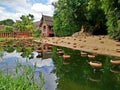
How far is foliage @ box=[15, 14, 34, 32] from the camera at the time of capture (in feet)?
189

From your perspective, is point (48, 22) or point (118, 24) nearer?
point (118, 24)

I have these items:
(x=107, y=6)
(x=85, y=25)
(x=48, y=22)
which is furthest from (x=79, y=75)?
(x=48, y=22)

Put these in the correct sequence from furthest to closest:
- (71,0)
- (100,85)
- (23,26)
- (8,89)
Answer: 1. (23,26)
2. (71,0)
3. (100,85)
4. (8,89)

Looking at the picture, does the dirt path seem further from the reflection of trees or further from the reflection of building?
the reflection of building

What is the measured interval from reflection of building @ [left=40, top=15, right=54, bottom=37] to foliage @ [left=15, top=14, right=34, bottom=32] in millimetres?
5675

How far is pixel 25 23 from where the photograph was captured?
195 ft

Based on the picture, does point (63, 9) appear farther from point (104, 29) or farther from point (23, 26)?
point (23, 26)

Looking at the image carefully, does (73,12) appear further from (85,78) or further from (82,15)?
(85,78)

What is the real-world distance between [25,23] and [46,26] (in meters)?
10.5

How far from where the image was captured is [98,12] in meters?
29.9

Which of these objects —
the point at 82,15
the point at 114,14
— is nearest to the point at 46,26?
the point at 82,15

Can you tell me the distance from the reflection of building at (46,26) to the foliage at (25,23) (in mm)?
5675

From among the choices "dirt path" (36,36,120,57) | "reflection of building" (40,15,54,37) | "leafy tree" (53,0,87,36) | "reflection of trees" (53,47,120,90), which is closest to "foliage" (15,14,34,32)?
"reflection of building" (40,15,54,37)

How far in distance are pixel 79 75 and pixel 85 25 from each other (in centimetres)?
2393
